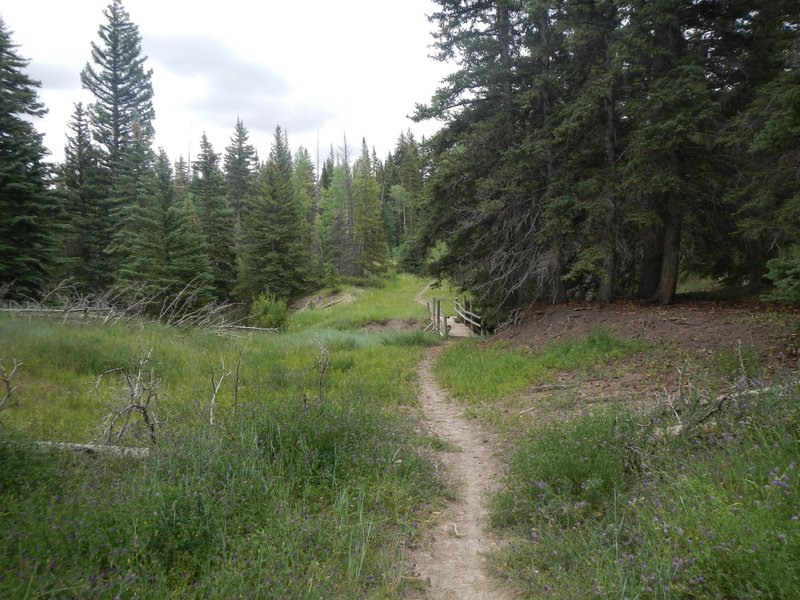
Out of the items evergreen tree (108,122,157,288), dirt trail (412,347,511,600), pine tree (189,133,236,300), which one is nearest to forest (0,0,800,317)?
dirt trail (412,347,511,600)

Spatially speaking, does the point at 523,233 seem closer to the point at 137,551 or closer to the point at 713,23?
the point at 713,23

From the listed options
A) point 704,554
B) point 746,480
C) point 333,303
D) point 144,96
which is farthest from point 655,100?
point 144,96

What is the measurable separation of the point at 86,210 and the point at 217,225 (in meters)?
9.53

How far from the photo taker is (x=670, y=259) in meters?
12.3

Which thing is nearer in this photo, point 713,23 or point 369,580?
point 369,580

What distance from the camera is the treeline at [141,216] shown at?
18.2 meters

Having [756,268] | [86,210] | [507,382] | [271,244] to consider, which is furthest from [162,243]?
[756,268]

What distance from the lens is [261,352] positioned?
12.5 m

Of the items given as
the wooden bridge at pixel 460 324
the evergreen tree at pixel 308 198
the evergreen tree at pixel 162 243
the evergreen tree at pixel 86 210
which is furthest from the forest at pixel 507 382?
the evergreen tree at pixel 308 198

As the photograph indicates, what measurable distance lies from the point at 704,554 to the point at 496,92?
15303mm

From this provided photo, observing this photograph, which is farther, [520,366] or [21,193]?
[21,193]

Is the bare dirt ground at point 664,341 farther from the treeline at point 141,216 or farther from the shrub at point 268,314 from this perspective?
the shrub at point 268,314

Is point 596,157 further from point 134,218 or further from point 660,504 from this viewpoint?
point 134,218

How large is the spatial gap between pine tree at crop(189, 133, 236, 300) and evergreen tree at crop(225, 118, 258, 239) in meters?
7.54
